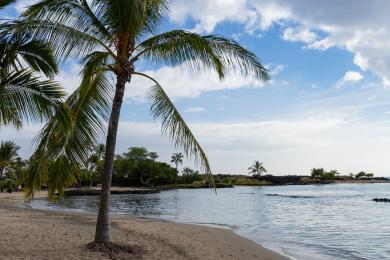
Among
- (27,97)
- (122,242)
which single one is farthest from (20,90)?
(122,242)

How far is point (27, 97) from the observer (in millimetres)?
9375

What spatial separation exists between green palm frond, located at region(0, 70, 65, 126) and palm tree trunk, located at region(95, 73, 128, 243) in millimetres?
1433

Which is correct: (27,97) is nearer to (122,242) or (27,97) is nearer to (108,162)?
(108,162)

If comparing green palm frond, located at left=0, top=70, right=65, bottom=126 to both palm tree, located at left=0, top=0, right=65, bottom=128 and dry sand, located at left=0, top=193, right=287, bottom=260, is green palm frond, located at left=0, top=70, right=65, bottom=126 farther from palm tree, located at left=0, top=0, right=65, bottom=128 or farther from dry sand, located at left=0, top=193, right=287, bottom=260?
dry sand, located at left=0, top=193, right=287, bottom=260

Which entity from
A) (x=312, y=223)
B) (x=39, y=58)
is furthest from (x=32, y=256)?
(x=312, y=223)

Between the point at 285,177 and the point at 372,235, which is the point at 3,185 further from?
the point at 285,177

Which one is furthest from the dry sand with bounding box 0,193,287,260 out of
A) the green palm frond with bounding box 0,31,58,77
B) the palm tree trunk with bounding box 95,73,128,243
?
the green palm frond with bounding box 0,31,58,77

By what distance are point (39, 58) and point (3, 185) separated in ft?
199

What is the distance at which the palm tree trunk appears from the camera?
1022cm

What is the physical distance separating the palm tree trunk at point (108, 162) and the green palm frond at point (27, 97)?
1433 mm

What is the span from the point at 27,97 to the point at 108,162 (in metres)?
2.38

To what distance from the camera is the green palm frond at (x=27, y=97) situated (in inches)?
367

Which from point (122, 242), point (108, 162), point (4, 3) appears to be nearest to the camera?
point (4, 3)

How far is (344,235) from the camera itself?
20828 millimetres
